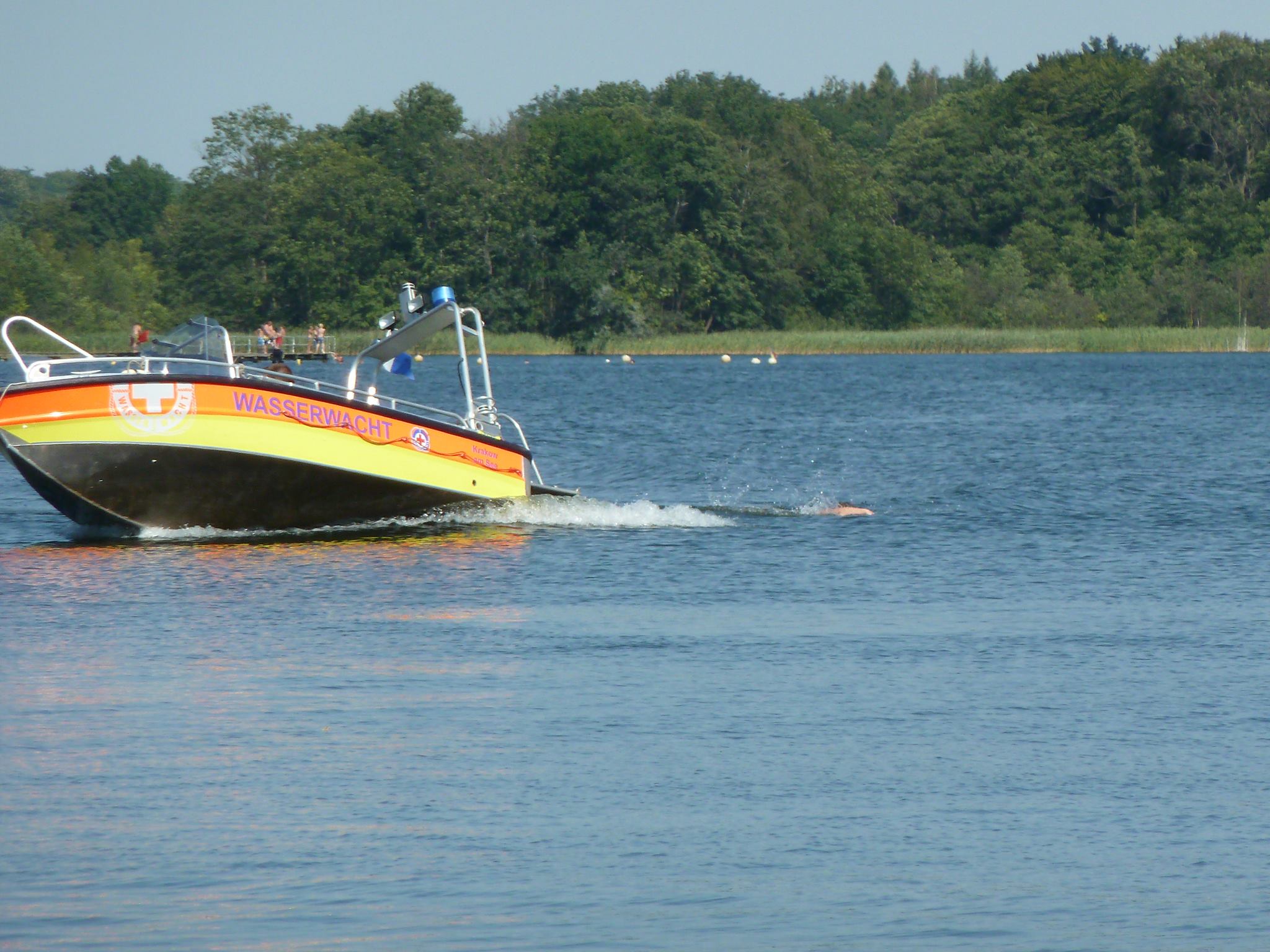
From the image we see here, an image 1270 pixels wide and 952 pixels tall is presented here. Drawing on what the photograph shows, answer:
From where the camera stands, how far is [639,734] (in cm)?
1150

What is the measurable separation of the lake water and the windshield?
2224 millimetres

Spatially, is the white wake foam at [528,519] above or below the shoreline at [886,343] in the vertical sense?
below

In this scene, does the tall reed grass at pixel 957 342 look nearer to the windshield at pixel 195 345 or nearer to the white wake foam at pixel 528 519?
the white wake foam at pixel 528 519

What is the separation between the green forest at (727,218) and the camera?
11225cm

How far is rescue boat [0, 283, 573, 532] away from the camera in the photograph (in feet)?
65.2

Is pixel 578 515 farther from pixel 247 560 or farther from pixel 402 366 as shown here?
pixel 247 560

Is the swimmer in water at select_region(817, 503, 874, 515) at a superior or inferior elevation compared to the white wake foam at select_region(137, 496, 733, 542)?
inferior

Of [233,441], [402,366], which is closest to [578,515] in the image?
[402,366]

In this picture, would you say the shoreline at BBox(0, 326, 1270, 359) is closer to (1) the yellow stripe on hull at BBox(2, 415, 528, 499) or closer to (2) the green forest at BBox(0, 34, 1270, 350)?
(2) the green forest at BBox(0, 34, 1270, 350)

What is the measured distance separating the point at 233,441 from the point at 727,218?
9931cm

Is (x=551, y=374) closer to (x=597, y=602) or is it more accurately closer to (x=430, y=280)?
(x=430, y=280)

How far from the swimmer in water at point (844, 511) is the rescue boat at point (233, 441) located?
514cm

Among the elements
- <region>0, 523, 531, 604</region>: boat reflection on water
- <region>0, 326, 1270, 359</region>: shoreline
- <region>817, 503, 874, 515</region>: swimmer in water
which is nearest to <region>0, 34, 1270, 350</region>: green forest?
<region>0, 326, 1270, 359</region>: shoreline

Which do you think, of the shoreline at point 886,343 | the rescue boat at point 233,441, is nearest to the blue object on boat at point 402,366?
the rescue boat at point 233,441
